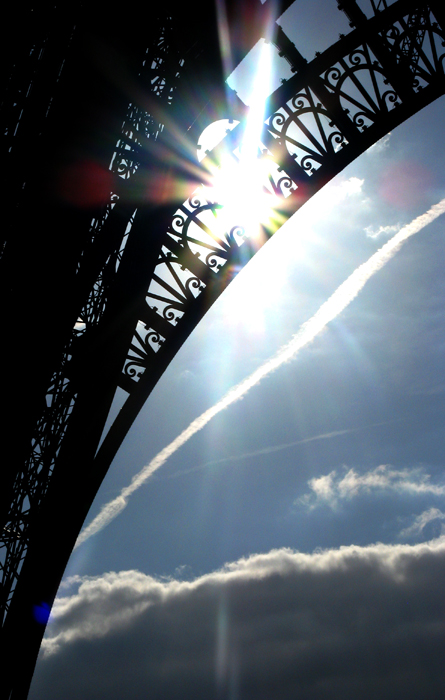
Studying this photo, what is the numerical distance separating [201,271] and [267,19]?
3.85m

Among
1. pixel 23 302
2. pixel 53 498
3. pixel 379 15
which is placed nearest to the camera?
pixel 23 302

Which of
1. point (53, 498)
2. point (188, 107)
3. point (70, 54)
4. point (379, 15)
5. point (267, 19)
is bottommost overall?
point (53, 498)

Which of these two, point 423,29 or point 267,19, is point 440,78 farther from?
point 267,19

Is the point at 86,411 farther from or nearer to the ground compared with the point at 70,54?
nearer to the ground

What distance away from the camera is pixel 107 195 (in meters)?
7.72

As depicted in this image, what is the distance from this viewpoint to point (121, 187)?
26.2ft

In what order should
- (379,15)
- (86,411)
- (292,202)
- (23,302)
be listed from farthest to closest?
(379,15)
(292,202)
(86,411)
(23,302)

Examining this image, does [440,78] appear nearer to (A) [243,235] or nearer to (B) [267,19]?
(B) [267,19]

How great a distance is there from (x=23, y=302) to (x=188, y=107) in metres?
3.65

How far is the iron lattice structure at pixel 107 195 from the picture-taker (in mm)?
7184

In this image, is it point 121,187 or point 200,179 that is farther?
point 200,179

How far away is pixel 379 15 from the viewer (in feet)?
31.3

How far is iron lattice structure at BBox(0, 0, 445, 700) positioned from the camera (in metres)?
7.18

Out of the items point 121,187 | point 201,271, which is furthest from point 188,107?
point 201,271
